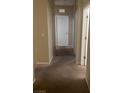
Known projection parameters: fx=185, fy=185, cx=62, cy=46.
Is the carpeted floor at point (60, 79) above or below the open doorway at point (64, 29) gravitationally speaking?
below

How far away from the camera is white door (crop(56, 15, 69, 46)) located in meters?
12.3

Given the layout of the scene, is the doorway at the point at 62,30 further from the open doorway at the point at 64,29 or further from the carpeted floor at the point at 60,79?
the carpeted floor at the point at 60,79

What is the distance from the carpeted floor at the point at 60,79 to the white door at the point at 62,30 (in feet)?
20.5

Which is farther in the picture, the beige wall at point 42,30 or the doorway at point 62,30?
the doorway at point 62,30

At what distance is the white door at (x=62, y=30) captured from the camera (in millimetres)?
12344

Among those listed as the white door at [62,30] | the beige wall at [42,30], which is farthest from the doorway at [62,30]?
the beige wall at [42,30]

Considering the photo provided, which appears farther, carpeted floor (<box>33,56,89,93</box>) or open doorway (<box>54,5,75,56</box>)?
open doorway (<box>54,5,75,56</box>)

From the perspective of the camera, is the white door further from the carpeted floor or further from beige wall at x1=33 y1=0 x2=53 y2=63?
the carpeted floor

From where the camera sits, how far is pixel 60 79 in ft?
15.9

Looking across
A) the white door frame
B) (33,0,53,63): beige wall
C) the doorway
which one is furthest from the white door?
the white door frame

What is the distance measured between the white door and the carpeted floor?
6.26 metres
